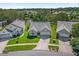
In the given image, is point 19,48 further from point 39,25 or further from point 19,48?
point 39,25

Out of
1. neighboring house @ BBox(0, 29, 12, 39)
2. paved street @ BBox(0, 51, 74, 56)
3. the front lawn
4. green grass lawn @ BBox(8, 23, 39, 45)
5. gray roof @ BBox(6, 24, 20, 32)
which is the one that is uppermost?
gray roof @ BBox(6, 24, 20, 32)

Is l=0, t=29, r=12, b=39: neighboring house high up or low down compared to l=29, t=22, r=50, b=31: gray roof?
down

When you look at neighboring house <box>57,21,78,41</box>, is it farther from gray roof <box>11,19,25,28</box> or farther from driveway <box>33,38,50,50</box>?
gray roof <box>11,19,25,28</box>

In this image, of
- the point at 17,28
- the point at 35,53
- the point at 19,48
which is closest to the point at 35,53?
the point at 35,53

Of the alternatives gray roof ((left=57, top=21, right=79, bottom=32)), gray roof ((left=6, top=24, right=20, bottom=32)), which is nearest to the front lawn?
gray roof ((left=6, top=24, right=20, bottom=32))

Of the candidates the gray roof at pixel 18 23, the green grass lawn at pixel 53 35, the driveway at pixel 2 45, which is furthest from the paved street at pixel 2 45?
the green grass lawn at pixel 53 35
